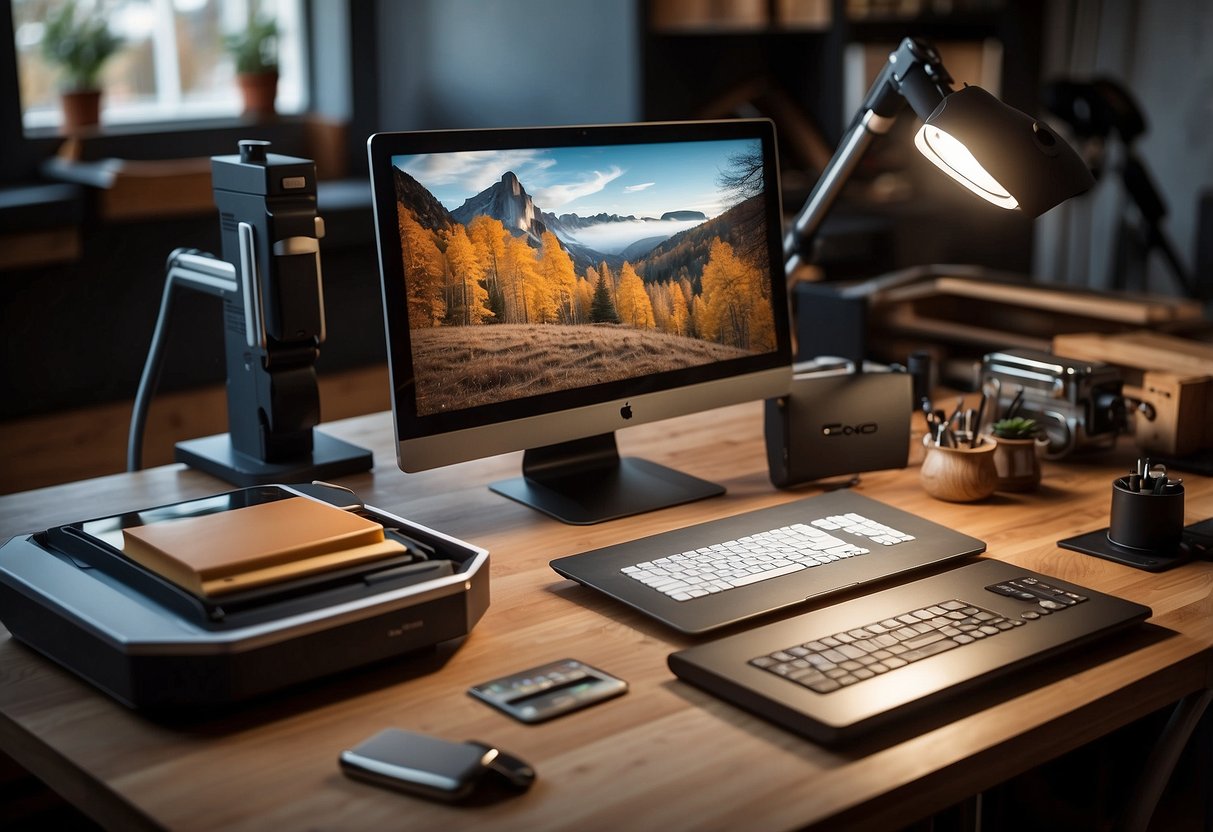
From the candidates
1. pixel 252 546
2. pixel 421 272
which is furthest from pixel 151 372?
pixel 252 546

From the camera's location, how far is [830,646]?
45.8 inches

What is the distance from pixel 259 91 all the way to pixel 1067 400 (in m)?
3.09

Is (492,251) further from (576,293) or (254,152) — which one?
(254,152)

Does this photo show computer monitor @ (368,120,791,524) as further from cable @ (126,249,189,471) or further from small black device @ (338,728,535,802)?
cable @ (126,249,189,471)

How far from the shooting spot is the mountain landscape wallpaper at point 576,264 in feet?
4.78

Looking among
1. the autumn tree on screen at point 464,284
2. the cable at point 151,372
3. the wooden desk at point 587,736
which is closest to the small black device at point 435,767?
the wooden desk at point 587,736

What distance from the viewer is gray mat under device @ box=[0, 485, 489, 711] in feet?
3.46

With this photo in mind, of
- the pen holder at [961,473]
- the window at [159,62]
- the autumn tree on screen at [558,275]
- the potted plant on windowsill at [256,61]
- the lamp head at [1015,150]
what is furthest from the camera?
the potted plant on windowsill at [256,61]

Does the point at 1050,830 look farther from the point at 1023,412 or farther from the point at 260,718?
the point at 260,718

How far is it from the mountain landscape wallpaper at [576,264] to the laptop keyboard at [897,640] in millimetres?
519

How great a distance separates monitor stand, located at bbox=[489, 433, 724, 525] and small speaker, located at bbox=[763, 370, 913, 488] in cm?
10

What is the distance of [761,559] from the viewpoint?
1.39 metres

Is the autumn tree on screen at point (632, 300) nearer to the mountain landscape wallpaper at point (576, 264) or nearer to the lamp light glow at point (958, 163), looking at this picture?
the mountain landscape wallpaper at point (576, 264)

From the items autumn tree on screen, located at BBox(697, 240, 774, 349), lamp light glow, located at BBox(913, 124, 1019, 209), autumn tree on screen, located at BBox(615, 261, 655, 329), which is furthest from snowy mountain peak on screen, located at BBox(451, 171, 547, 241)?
lamp light glow, located at BBox(913, 124, 1019, 209)
